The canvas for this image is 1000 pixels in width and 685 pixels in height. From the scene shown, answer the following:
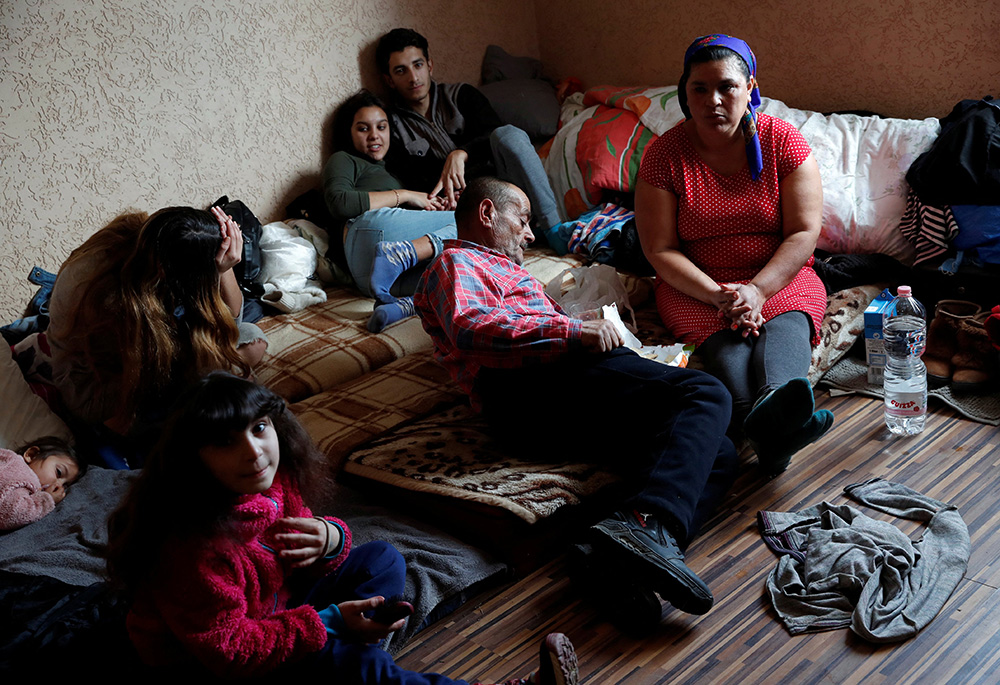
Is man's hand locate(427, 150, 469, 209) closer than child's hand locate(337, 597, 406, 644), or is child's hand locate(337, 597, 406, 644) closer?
child's hand locate(337, 597, 406, 644)

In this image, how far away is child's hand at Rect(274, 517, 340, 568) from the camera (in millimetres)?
1390

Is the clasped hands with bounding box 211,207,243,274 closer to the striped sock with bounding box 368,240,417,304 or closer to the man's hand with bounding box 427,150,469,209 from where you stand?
the striped sock with bounding box 368,240,417,304

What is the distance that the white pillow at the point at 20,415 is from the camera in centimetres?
224

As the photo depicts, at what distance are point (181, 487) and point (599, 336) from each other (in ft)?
3.06

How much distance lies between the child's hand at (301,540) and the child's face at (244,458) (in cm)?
10

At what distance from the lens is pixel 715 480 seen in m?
1.93

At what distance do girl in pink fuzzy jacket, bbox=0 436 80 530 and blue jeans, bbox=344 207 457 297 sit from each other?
1.17 m

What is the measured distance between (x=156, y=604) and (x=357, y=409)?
43.2 inches

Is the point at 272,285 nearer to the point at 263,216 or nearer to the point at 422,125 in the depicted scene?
the point at 263,216

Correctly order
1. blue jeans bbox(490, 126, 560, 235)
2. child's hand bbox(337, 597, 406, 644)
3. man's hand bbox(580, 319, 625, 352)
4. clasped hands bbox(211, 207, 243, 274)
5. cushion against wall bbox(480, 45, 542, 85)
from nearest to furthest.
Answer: child's hand bbox(337, 597, 406, 644) → man's hand bbox(580, 319, 625, 352) → clasped hands bbox(211, 207, 243, 274) → blue jeans bbox(490, 126, 560, 235) → cushion against wall bbox(480, 45, 542, 85)

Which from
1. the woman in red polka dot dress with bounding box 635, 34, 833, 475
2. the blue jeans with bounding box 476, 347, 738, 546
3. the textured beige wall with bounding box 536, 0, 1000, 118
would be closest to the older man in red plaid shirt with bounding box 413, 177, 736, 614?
the blue jeans with bounding box 476, 347, 738, 546

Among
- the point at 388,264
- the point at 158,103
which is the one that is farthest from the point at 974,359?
the point at 158,103

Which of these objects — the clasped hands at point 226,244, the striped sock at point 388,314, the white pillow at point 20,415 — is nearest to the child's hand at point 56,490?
the white pillow at point 20,415

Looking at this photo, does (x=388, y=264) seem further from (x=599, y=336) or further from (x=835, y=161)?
(x=835, y=161)
